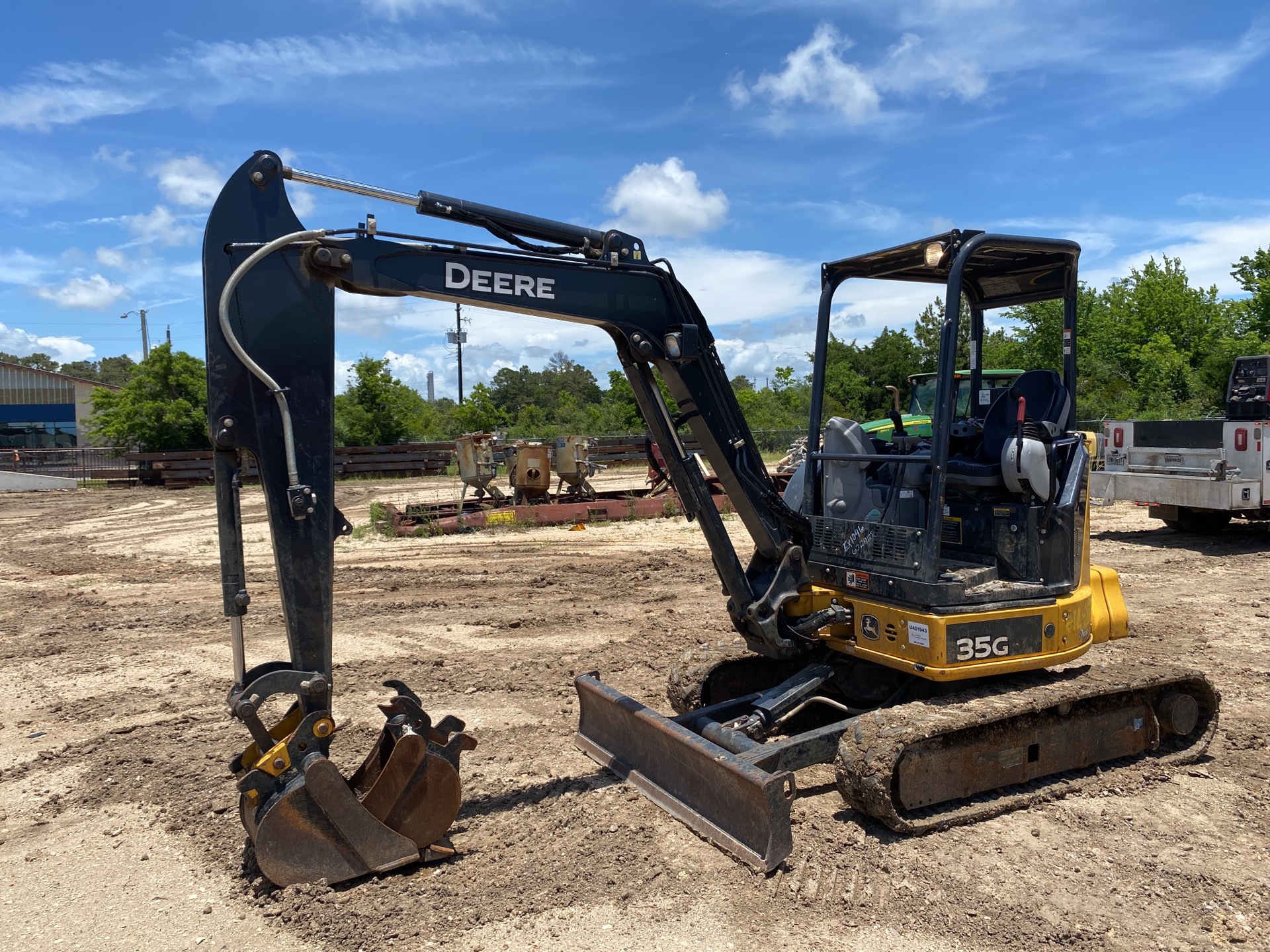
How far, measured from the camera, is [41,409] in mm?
59625

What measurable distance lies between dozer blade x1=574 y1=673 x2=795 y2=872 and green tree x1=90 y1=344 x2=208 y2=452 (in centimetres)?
3079

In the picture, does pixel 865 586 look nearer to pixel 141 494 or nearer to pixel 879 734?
pixel 879 734

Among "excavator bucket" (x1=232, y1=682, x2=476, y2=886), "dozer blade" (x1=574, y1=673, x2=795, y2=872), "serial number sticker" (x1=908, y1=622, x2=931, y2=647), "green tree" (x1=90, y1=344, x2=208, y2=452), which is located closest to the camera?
"excavator bucket" (x1=232, y1=682, x2=476, y2=886)

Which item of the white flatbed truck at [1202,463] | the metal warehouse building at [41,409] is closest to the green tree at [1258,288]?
the white flatbed truck at [1202,463]

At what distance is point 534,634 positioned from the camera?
29.4 ft

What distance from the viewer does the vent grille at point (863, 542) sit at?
16.2 ft

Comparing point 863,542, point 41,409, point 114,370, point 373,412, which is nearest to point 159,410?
point 373,412

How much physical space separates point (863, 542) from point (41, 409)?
6756 cm

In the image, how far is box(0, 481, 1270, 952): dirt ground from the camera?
377cm

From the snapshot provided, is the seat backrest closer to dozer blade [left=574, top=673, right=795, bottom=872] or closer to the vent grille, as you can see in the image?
the vent grille

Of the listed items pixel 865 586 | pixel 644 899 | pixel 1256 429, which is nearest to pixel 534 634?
pixel 865 586

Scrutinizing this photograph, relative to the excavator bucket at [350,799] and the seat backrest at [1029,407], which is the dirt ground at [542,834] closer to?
the excavator bucket at [350,799]

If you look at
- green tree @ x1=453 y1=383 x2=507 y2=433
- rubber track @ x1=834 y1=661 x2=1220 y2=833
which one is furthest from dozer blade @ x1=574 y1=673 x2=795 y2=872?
green tree @ x1=453 y1=383 x2=507 y2=433

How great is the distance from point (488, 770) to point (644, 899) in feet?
5.77
